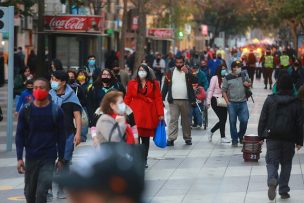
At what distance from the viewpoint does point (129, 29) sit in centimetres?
7419

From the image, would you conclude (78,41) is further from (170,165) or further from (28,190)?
(28,190)

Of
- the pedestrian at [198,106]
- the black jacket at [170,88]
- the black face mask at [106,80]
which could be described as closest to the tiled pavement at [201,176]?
the black jacket at [170,88]

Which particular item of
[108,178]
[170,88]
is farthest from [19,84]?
[108,178]

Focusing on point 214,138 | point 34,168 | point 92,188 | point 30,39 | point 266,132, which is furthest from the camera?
point 30,39

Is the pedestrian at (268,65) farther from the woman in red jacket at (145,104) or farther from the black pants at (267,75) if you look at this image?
the woman in red jacket at (145,104)

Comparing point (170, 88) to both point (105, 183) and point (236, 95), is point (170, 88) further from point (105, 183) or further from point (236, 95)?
point (105, 183)

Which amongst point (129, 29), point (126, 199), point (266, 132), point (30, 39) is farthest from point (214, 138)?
point (129, 29)

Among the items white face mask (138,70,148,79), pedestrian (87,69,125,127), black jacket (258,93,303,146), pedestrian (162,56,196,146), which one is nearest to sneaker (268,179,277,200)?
black jacket (258,93,303,146)

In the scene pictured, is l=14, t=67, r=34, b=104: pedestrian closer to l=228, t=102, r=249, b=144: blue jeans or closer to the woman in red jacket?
l=228, t=102, r=249, b=144: blue jeans

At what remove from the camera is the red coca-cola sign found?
33.5 metres

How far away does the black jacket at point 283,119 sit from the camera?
11117 mm

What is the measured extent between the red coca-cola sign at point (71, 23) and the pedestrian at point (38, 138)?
24.6m

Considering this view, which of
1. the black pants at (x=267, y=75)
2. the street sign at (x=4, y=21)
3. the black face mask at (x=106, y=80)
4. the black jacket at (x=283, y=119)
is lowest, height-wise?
the black pants at (x=267, y=75)

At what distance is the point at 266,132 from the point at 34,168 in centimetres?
337
